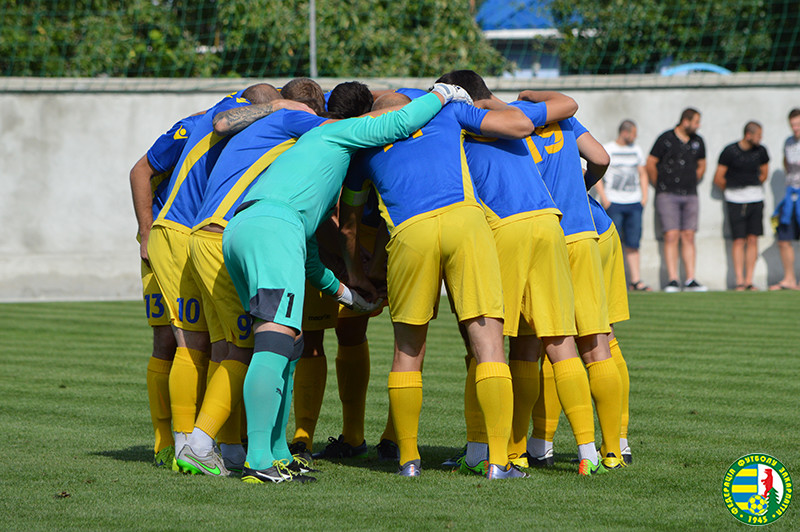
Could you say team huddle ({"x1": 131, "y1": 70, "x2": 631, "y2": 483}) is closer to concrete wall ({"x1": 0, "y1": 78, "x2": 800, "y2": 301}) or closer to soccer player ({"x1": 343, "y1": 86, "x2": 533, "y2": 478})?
soccer player ({"x1": 343, "y1": 86, "x2": 533, "y2": 478})

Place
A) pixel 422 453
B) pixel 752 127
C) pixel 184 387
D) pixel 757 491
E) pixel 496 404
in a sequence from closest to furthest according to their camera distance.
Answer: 1. pixel 757 491
2. pixel 496 404
3. pixel 184 387
4. pixel 422 453
5. pixel 752 127

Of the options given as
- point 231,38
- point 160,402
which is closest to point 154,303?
point 160,402

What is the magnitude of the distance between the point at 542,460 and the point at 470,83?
81.3 inches

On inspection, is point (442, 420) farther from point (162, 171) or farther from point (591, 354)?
point (162, 171)

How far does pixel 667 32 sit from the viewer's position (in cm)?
1805

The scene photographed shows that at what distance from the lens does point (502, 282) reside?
17.3 feet

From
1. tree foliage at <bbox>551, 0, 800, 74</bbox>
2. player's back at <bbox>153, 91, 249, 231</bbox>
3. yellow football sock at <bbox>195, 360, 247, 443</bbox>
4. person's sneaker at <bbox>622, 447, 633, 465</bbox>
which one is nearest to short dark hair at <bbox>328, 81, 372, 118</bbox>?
player's back at <bbox>153, 91, 249, 231</bbox>

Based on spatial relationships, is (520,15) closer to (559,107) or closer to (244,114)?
(559,107)

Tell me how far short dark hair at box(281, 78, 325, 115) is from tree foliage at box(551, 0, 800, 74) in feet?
38.8

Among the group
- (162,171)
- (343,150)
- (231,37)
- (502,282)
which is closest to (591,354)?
(502,282)

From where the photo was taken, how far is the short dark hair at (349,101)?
219 inches

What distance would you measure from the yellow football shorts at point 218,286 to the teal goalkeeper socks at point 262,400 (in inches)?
13.7

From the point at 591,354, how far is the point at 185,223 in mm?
2217

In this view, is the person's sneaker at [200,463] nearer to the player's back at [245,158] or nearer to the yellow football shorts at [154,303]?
the yellow football shorts at [154,303]
